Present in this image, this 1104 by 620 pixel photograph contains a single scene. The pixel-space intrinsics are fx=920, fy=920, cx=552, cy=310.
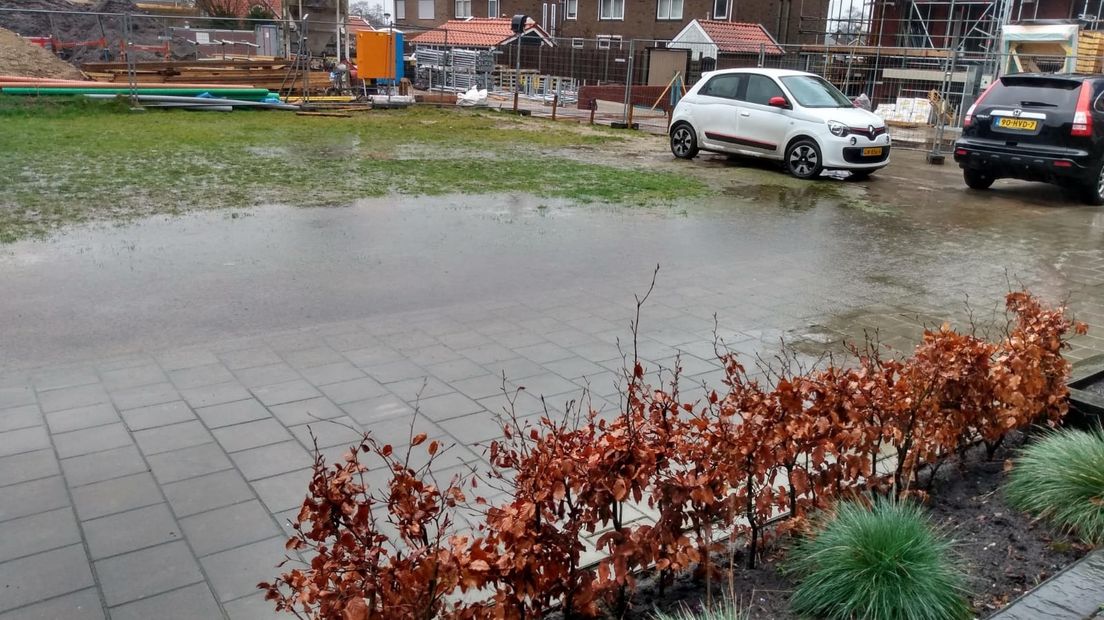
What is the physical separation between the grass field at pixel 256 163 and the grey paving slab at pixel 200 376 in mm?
4329

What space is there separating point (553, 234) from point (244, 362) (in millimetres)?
4933

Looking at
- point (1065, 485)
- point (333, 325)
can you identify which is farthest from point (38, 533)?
point (1065, 485)

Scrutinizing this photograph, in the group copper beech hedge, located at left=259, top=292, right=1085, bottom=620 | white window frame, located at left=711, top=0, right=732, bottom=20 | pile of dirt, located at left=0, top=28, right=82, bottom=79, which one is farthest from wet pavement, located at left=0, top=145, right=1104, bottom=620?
white window frame, located at left=711, top=0, right=732, bottom=20

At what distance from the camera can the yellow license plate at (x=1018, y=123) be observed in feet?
43.3

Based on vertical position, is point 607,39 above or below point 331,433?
above

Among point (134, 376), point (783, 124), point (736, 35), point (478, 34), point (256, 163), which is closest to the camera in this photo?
point (134, 376)

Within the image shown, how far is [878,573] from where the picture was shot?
317 centimetres

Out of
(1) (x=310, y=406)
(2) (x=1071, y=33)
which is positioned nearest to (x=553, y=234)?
(1) (x=310, y=406)

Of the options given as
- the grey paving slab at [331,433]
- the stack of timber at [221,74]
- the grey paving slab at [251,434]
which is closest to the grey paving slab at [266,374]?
the grey paving slab at [251,434]

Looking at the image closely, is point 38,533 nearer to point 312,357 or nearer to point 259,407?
point 259,407

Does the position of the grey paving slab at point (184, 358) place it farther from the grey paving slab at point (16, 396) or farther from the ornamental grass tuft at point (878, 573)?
the ornamental grass tuft at point (878, 573)

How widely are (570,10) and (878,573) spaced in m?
45.7

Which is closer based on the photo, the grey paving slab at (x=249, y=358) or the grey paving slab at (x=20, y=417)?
the grey paving slab at (x=20, y=417)

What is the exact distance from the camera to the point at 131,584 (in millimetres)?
3543
